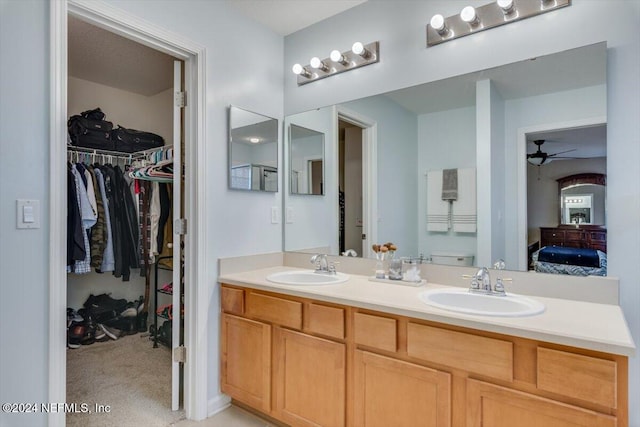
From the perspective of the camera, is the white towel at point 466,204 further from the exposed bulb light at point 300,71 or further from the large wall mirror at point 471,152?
the exposed bulb light at point 300,71

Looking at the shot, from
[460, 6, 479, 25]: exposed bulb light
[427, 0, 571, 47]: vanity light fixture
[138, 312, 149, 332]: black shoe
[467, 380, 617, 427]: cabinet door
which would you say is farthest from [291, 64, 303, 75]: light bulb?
→ [138, 312, 149, 332]: black shoe

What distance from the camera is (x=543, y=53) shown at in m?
1.66

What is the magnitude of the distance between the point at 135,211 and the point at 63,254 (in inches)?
79.4

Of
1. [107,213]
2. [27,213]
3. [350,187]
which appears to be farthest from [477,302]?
[107,213]

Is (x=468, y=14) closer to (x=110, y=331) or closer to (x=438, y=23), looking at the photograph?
(x=438, y=23)

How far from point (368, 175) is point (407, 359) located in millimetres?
1201

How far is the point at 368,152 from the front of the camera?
2295mm

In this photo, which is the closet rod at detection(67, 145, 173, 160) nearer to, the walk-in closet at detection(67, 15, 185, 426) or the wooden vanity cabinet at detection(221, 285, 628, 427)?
the walk-in closet at detection(67, 15, 185, 426)

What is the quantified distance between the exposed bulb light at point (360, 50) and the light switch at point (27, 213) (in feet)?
5.97

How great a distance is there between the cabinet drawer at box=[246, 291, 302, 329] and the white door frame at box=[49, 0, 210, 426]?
330 mm

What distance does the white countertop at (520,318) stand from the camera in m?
1.09

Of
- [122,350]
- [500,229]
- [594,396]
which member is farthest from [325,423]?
[122,350]

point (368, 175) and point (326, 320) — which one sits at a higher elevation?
point (368, 175)

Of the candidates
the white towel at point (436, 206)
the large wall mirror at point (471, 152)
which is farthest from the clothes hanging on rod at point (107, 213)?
the white towel at point (436, 206)
